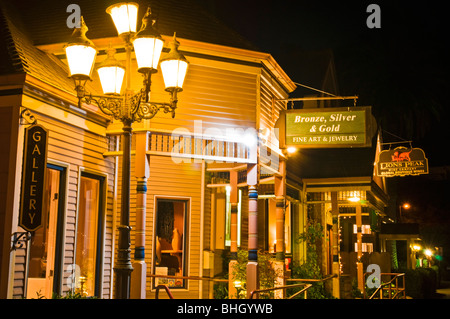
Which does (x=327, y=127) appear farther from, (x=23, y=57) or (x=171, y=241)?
(x=23, y=57)

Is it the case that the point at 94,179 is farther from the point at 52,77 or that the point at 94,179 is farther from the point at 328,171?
the point at 328,171

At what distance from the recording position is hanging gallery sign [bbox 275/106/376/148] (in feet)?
40.8

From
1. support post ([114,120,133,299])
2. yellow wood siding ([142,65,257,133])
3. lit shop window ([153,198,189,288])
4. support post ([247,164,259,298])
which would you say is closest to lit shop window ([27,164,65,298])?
yellow wood siding ([142,65,257,133])

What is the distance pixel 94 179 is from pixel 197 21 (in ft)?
14.9

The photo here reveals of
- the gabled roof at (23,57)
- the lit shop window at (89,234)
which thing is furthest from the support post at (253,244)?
the gabled roof at (23,57)

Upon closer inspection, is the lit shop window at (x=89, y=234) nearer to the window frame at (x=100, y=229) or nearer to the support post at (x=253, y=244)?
the window frame at (x=100, y=229)

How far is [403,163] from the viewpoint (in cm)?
2131

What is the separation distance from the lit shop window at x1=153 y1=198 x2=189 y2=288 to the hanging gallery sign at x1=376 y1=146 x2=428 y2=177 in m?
9.80

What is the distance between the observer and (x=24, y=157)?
938cm

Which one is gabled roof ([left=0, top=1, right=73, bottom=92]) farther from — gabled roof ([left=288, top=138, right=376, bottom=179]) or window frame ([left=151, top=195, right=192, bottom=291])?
gabled roof ([left=288, top=138, right=376, bottom=179])

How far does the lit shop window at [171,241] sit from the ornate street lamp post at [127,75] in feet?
20.2

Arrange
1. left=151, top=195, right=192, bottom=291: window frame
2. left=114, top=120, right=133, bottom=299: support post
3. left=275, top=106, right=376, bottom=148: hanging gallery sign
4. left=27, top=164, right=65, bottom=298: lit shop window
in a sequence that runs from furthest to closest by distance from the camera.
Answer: left=151, top=195, right=192, bottom=291: window frame < left=275, top=106, right=376, bottom=148: hanging gallery sign < left=27, top=164, right=65, bottom=298: lit shop window < left=114, top=120, right=133, bottom=299: support post

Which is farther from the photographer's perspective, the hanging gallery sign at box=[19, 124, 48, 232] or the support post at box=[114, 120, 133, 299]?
the hanging gallery sign at box=[19, 124, 48, 232]
